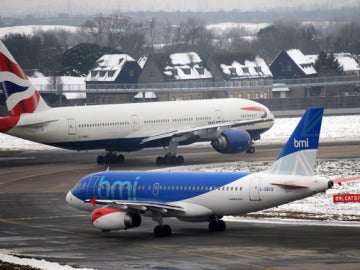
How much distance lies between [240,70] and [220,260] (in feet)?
461

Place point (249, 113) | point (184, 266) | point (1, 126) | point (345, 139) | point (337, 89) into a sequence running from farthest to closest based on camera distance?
point (337, 89), point (345, 139), point (249, 113), point (1, 126), point (184, 266)

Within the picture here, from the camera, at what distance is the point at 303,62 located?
182375 millimetres

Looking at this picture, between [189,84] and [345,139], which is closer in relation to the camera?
[345,139]

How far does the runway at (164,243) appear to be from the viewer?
3800cm

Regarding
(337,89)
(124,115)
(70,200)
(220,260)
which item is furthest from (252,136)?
(337,89)

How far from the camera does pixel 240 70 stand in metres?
178

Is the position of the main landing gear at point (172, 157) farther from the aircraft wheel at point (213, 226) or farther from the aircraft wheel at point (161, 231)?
the aircraft wheel at point (161, 231)

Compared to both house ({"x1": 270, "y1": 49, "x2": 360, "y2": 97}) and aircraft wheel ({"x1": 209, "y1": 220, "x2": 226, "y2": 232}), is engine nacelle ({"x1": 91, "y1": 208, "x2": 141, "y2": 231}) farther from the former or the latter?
house ({"x1": 270, "y1": 49, "x2": 360, "y2": 97})

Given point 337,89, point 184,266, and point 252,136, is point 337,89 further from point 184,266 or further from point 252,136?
point 184,266

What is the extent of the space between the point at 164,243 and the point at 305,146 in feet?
24.1

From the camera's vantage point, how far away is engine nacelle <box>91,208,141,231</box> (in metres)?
44.8

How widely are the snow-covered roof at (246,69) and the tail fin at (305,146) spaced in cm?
13239

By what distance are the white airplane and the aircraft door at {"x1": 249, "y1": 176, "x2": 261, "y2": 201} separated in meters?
33.5

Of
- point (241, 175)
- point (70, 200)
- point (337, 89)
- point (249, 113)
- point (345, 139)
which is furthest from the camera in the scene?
point (337, 89)
